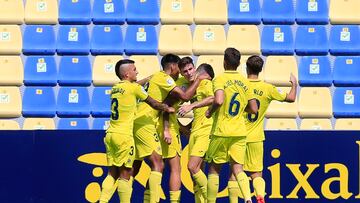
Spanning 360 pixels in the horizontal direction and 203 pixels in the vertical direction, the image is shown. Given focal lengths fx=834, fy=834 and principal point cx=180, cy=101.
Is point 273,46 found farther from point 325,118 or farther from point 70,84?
point 70,84

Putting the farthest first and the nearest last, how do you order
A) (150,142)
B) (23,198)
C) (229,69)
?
(23,198) < (150,142) < (229,69)

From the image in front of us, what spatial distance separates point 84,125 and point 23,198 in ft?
6.79

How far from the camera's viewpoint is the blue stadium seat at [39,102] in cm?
1172

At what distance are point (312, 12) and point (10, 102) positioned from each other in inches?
181

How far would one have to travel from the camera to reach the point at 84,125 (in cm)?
1155

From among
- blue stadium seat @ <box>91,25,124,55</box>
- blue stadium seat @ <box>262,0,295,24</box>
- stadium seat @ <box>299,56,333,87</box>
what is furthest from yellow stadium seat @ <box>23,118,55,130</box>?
stadium seat @ <box>299,56,333,87</box>

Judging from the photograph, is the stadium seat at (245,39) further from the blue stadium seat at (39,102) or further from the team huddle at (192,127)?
the team huddle at (192,127)

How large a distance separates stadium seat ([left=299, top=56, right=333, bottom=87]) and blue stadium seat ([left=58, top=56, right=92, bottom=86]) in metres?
3.06

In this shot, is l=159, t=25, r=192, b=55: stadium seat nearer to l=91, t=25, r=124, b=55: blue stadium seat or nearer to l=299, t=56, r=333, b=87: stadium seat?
l=91, t=25, r=124, b=55: blue stadium seat

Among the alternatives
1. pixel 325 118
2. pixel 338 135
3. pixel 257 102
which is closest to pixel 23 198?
pixel 257 102

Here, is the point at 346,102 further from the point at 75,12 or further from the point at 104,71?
the point at 75,12

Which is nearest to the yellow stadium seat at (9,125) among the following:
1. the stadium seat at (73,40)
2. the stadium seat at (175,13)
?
the stadium seat at (73,40)

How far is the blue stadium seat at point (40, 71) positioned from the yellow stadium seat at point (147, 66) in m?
1.23

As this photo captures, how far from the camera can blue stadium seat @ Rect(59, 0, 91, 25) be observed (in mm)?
12297
